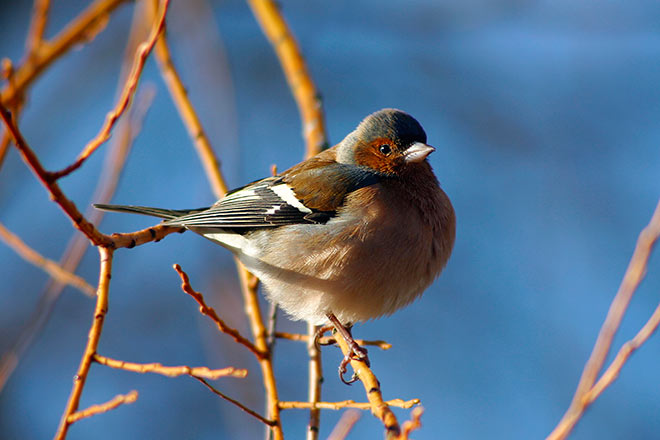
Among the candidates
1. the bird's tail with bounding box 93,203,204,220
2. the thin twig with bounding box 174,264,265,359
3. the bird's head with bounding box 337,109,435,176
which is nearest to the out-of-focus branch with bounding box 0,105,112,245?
the thin twig with bounding box 174,264,265,359

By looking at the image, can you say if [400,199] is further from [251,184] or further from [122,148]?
[122,148]

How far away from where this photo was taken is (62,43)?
11.3ft

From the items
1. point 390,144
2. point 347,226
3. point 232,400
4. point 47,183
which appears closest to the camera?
point 47,183

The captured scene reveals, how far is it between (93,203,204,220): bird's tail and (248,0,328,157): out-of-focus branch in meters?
1.19

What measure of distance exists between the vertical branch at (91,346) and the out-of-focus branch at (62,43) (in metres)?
1.04

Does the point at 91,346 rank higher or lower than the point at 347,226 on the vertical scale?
lower

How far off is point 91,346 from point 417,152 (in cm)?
236

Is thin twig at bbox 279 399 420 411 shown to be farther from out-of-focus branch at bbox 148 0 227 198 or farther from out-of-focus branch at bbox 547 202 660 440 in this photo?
out-of-focus branch at bbox 148 0 227 198

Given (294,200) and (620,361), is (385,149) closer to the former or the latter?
(294,200)

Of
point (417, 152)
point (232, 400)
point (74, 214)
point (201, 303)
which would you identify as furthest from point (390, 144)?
point (74, 214)

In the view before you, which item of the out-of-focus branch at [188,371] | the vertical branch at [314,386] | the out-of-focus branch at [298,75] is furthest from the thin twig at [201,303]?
the out-of-focus branch at [298,75]

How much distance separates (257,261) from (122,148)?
41.8 inches

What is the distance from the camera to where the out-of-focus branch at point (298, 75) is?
4.65 metres

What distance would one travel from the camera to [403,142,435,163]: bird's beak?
3.85m
